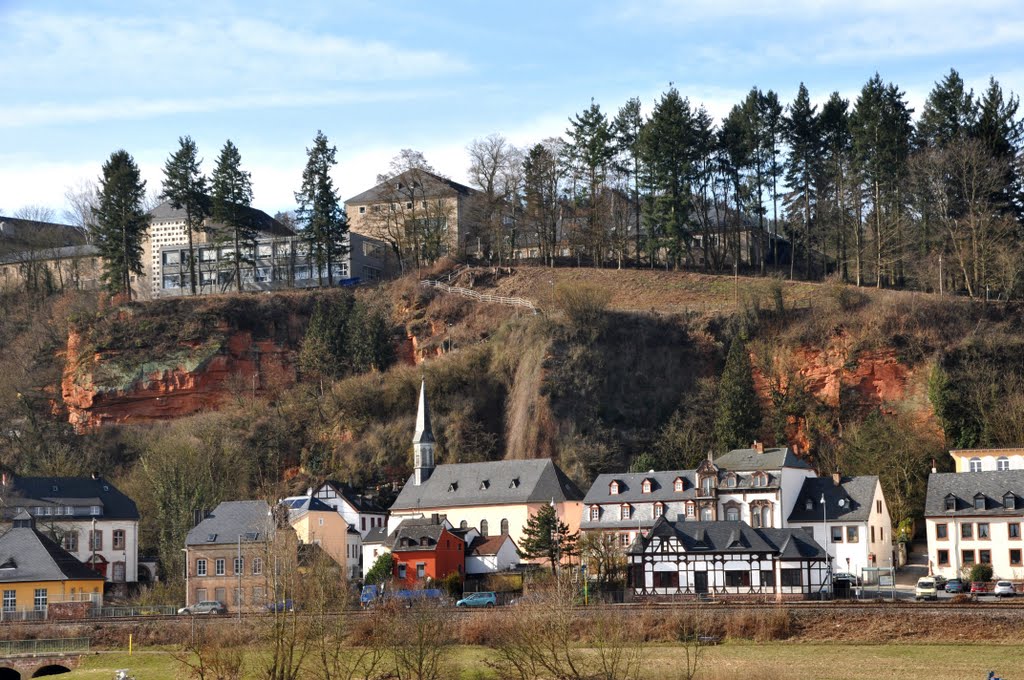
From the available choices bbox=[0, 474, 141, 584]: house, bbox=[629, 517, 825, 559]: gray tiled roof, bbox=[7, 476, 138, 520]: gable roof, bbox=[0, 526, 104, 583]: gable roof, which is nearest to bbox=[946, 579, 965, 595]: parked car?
bbox=[629, 517, 825, 559]: gray tiled roof

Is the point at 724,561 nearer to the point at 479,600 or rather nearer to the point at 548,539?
the point at 548,539

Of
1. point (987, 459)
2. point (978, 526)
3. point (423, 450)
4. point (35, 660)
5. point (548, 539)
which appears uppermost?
point (423, 450)

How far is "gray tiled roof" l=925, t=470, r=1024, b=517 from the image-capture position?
226ft

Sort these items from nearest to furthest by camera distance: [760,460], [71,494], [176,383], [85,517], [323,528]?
1. [760,460]
2. [323,528]
3. [85,517]
4. [71,494]
5. [176,383]

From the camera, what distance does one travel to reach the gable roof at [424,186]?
109m

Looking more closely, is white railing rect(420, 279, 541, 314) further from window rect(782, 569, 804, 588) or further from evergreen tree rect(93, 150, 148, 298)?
window rect(782, 569, 804, 588)

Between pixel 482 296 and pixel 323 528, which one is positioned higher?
pixel 482 296

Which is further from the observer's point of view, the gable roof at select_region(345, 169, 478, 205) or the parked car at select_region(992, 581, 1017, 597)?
the gable roof at select_region(345, 169, 478, 205)

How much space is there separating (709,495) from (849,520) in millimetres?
7580

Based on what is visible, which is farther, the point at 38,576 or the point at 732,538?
the point at 38,576

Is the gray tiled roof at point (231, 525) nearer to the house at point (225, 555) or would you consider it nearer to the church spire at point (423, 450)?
the house at point (225, 555)

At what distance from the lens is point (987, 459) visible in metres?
76.4

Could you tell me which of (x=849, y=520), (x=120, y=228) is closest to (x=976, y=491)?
(x=849, y=520)

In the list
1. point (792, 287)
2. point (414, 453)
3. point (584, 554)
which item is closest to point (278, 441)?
point (414, 453)
